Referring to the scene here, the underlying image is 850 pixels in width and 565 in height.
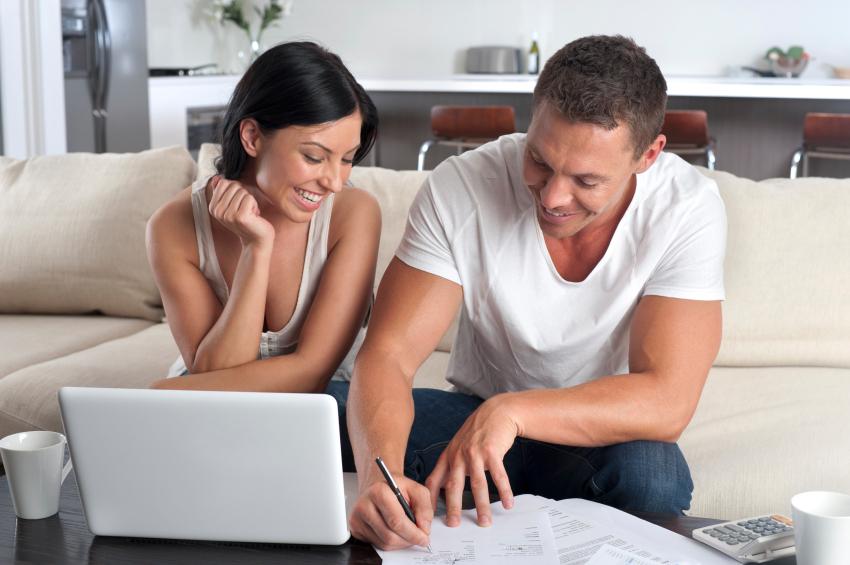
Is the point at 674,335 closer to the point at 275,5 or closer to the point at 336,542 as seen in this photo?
the point at 336,542

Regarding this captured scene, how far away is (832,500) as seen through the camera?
30.9 inches

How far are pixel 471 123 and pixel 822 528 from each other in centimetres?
349

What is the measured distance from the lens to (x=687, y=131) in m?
3.77

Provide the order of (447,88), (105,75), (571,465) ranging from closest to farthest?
(571,465)
(105,75)
(447,88)

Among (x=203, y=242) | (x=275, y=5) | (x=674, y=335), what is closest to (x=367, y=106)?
(x=203, y=242)

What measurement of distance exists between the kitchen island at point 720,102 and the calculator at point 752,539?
3.60 m

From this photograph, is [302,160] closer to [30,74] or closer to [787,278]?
[787,278]

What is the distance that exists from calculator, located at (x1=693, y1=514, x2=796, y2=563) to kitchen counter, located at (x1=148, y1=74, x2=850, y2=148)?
3.54m

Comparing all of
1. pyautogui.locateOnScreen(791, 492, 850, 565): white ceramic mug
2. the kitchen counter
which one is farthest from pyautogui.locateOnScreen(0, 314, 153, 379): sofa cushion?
the kitchen counter

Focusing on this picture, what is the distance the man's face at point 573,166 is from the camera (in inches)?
42.4

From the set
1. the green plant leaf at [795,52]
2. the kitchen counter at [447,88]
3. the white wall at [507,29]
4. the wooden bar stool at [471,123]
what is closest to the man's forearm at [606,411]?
the wooden bar stool at [471,123]

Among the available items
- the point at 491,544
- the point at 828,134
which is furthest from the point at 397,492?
the point at 828,134

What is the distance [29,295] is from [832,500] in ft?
6.50

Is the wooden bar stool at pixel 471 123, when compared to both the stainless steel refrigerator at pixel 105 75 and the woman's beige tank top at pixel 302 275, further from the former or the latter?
the woman's beige tank top at pixel 302 275
